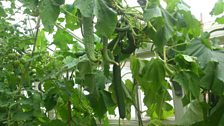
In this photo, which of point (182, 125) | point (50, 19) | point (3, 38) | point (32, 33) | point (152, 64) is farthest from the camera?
point (32, 33)

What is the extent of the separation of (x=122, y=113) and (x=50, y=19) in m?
0.40

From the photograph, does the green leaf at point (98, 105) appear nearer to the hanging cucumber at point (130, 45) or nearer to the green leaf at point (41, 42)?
the hanging cucumber at point (130, 45)

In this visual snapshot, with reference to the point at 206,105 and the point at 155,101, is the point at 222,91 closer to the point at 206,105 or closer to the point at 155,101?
the point at 206,105

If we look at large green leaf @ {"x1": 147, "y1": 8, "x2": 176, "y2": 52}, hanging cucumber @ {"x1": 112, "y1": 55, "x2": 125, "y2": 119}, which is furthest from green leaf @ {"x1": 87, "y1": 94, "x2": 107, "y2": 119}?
large green leaf @ {"x1": 147, "y1": 8, "x2": 176, "y2": 52}

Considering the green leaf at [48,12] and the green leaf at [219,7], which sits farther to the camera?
the green leaf at [219,7]

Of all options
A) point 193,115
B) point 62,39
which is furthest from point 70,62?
point 193,115

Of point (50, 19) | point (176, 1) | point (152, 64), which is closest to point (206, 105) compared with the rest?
point (152, 64)

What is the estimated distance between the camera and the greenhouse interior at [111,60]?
0.86 meters

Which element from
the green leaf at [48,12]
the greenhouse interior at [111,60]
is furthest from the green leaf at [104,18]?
the green leaf at [48,12]

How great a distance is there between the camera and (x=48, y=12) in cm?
79

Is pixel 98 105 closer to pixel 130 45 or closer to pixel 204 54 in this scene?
pixel 130 45

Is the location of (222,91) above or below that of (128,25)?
below

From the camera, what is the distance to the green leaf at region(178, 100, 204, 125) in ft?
3.54

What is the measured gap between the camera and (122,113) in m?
1.03
